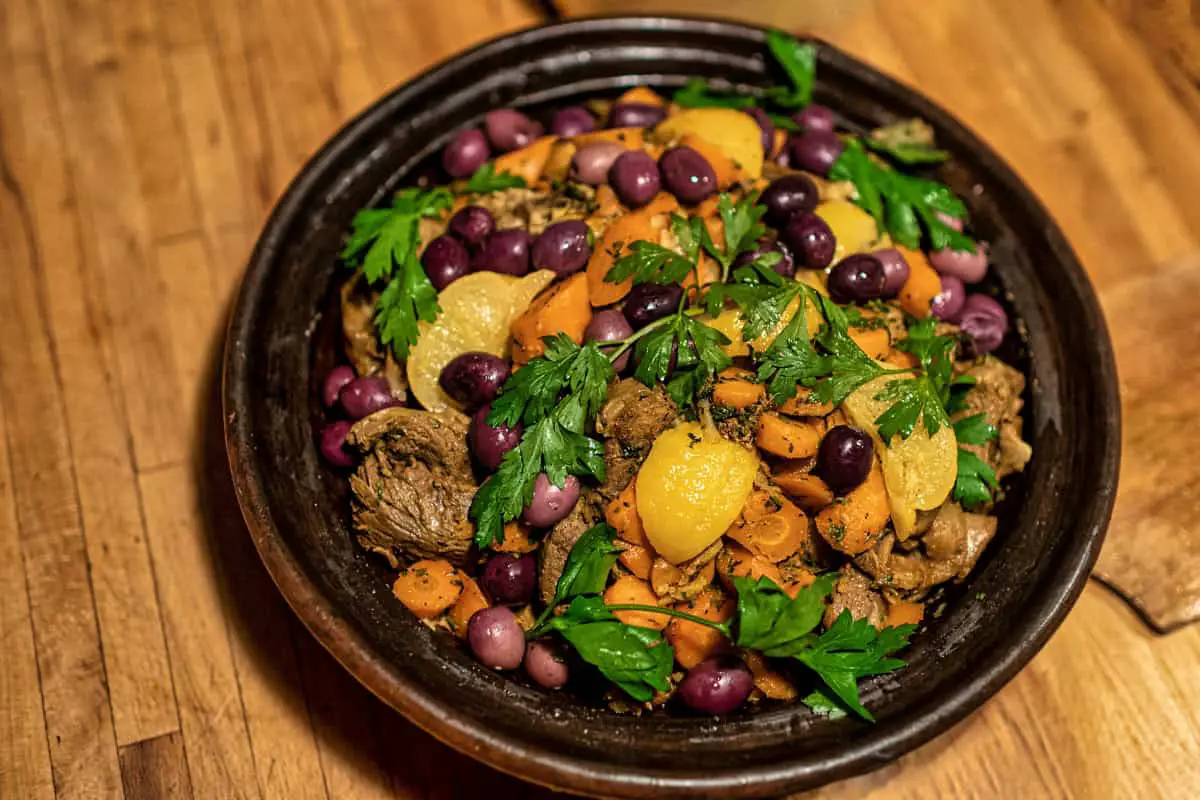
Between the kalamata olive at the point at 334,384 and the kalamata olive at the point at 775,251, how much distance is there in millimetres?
982

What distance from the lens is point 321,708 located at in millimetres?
2635

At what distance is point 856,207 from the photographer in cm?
266

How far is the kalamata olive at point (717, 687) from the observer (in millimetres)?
2137

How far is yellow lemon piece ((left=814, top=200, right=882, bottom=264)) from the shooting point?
2.57 meters

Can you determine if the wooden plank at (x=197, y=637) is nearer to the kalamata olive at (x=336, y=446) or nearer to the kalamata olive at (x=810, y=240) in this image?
the kalamata olive at (x=336, y=446)

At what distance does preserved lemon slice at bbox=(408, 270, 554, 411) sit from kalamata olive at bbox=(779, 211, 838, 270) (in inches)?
22.6

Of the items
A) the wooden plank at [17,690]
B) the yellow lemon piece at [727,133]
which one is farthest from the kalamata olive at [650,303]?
the wooden plank at [17,690]

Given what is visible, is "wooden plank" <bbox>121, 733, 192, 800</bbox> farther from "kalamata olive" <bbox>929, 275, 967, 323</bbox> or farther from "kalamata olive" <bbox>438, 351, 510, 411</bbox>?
"kalamata olive" <bbox>929, 275, 967, 323</bbox>

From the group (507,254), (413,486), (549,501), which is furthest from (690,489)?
(507,254)

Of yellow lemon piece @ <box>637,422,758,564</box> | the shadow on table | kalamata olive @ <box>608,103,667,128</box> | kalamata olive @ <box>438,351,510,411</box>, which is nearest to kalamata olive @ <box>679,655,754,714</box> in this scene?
yellow lemon piece @ <box>637,422,758,564</box>

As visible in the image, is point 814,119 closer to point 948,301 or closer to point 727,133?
point 727,133

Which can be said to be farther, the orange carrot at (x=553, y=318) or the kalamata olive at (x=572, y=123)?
the kalamata olive at (x=572, y=123)

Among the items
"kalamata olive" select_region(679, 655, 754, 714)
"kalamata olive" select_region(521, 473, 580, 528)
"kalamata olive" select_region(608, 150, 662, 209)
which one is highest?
"kalamata olive" select_region(608, 150, 662, 209)

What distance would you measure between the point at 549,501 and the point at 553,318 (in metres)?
0.41
